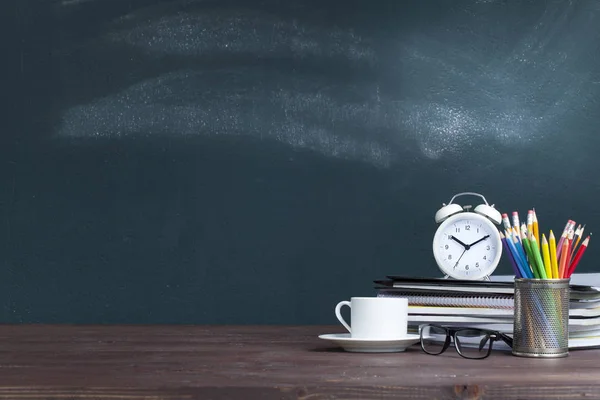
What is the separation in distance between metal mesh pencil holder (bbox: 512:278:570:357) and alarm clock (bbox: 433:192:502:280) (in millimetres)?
345

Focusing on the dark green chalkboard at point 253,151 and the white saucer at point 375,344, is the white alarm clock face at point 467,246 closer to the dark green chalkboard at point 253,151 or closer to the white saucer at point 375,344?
the white saucer at point 375,344

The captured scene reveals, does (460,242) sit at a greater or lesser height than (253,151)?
lesser

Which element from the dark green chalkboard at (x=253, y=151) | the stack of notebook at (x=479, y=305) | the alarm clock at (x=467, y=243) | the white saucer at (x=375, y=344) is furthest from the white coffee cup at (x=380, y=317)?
the dark green chalkboard at (x=253, y=151)

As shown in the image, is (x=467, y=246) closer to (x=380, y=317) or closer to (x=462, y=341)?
(x=462, y=341)

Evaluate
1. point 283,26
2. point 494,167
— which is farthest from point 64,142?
point 494,167

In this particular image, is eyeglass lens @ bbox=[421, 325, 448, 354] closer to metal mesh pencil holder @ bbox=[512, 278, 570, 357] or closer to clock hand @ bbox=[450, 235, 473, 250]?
metal mesh pencil holder @ bbox=[512, 278, 570, 357]

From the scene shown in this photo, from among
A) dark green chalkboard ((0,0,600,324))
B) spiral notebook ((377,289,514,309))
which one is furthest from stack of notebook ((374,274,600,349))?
dark green chalkboard ((0,0,600,324))

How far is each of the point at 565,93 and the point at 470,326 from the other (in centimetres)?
161

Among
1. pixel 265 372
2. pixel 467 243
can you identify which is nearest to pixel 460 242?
pixel 467 243

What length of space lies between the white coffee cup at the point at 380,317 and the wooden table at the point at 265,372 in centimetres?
4

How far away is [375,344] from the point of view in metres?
1.15

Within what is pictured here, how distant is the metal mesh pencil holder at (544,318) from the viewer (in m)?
1.12

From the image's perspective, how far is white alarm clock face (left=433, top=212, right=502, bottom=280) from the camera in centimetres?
150

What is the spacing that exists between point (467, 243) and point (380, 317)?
0.44 metres
